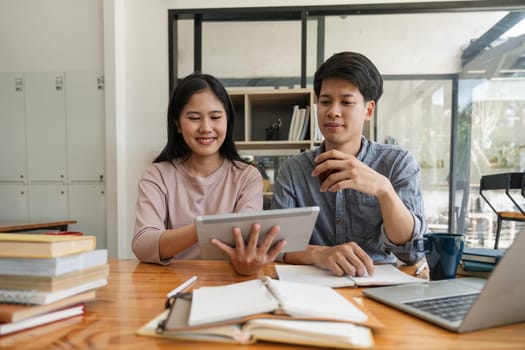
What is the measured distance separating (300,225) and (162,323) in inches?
15.8

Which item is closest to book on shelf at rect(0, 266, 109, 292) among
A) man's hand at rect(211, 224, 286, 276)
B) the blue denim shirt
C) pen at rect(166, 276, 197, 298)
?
pen at rect(166, 276, 197, 298)

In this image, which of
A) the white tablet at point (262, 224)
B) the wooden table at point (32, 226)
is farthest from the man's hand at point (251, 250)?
the wooden table at point (32, 226)

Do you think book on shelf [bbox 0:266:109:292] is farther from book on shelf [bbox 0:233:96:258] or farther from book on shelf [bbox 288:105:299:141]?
book on shelf [bbox 288:105:299:141]

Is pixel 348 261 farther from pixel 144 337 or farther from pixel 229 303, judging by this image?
pixel 144 337

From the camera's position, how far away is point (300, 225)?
2.74 ft

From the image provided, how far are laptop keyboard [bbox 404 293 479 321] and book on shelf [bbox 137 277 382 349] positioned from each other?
134mm

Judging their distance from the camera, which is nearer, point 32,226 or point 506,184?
point 506,184

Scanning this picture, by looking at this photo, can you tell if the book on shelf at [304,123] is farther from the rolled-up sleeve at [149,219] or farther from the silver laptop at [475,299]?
the silver laptop at [475,299]

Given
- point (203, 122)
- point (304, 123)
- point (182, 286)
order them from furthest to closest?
point (304, 123) < point (203, 122) < point (182, 286)

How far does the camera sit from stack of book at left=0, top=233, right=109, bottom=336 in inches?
22.4

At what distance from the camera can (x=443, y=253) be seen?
821mm

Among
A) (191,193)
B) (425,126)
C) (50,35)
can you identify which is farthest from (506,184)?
(50,35)

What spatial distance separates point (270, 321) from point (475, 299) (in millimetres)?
310

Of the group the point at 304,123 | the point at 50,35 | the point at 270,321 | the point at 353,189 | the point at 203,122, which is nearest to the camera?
the point at 270,321
